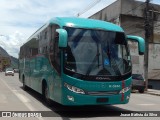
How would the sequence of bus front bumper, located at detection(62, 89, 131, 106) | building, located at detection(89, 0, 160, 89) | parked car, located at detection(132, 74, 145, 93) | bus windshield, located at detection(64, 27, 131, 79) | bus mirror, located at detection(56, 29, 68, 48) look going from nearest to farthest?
bus mirror, located at detection(56, 29, 68, 48)
bus front bumper, located at detection(62, 89, 131, 106)
bus windshield, located at detection(64, 27, 131, 79)
parked car, located at detection(132, 74, 145, 93)
building, located at detection(89, 0, 160, 89)

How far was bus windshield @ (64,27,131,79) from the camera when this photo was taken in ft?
36.9

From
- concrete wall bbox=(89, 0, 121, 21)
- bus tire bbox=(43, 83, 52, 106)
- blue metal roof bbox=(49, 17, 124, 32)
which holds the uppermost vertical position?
concrete wall bbox=(89, 0, 121, 21)

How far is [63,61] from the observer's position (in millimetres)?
11281

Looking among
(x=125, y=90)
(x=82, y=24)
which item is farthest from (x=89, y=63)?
(x=125, y=90)

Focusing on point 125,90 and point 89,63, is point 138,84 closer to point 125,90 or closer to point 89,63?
point 125,90

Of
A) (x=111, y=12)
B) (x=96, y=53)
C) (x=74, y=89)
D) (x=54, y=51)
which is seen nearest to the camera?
(x=74, y=89)

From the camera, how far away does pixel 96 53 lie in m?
11.5

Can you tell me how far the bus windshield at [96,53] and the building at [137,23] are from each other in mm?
34097

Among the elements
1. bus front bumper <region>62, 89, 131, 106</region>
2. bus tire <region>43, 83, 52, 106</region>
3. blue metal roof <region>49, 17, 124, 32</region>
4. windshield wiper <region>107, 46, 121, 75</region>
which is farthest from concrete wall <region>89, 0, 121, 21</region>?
bus front bumper <region>62, 89, 131, 106</region>

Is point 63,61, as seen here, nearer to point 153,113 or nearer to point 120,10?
point 153,113

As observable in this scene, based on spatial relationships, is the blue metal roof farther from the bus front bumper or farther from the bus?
the bus front bumper

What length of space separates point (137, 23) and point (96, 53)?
37.2m

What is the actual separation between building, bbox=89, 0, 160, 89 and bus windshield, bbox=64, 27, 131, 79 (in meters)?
34.1

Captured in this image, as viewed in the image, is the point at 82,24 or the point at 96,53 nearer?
the point at 96,53
